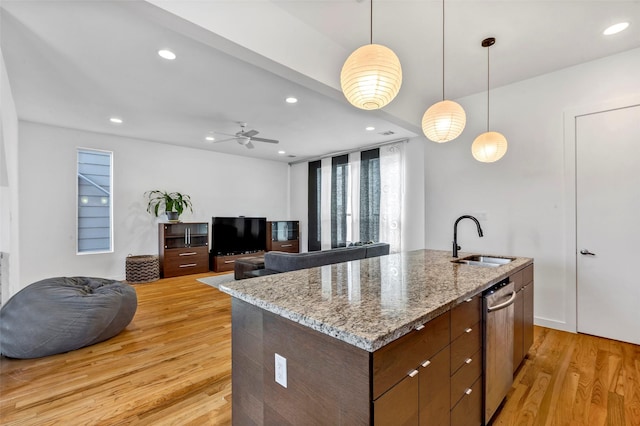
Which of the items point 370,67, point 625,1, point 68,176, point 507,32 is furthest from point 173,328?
point 625,1

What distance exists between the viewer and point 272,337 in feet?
3.87

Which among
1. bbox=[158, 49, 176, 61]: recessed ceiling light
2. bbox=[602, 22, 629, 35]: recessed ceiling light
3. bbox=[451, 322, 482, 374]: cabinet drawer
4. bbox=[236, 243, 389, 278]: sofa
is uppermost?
bbox=[602, 22, 629, 35]: recessed ceiling light

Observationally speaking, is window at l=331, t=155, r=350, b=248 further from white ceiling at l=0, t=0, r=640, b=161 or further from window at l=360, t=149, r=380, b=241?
white ceiling at l=0, t=0, r=640, b=161

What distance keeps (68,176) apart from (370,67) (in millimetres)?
5883

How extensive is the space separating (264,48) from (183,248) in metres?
4.95

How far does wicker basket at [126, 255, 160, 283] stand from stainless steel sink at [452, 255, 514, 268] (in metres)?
5.29

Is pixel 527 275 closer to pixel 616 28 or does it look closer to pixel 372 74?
pixel 372 74

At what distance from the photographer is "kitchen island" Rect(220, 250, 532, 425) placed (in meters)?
0.89

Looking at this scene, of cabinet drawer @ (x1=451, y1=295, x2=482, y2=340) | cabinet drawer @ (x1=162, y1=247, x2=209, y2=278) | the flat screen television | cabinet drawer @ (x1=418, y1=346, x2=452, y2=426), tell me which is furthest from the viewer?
the flat screen television

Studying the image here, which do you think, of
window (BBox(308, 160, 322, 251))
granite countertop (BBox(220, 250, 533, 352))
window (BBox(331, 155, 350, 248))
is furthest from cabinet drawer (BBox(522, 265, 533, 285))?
window (BBox(308, 160, 322, 251))

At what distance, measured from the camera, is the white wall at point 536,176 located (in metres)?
2.99

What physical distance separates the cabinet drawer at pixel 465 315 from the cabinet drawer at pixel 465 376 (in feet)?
0.62

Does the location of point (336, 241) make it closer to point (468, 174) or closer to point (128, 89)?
point (468, 174)

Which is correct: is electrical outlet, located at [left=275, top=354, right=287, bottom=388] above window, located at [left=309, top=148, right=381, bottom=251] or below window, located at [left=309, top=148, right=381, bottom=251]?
below
